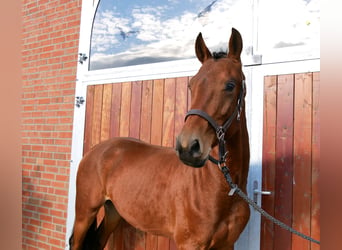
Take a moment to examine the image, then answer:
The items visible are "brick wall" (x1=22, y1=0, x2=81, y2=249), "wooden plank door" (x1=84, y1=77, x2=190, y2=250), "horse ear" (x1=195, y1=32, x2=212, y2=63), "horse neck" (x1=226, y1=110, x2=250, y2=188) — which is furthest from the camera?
"brick wall" (x1=22, y1=0, x2=81, y2=249)

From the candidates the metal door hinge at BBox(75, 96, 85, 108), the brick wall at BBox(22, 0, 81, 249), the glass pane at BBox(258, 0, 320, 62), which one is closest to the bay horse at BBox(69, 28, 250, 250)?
the glass pane at BBox(258, 0, 320, 62)

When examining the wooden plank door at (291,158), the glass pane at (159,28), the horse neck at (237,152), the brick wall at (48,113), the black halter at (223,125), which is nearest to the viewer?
the black halter at (223,125)

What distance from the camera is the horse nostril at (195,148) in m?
1.63

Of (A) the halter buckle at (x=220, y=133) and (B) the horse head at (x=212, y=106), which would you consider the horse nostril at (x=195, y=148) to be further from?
(A) the halter buckle at (x=220, y=133)

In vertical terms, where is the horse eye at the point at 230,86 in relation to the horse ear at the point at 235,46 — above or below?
below

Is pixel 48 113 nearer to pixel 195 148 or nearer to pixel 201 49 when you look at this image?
pixel 201 49

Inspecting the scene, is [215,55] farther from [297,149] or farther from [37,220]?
[37,220]

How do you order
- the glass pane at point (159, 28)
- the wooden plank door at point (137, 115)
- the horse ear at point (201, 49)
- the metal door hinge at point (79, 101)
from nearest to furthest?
the horse ear at point (201, 49) → the glass pane at point (159, 28) → the wooden plank door at point (137, 115) → the metal door hinge at point (79, 101)

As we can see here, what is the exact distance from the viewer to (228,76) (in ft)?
6.12

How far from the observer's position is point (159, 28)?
353cm

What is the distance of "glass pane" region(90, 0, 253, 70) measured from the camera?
2.99 metres

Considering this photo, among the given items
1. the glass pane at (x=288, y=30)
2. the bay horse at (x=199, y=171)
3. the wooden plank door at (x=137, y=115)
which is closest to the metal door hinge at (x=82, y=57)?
the wooden plank door at (x=137, y=115)

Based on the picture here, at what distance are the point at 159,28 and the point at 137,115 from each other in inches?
37.8

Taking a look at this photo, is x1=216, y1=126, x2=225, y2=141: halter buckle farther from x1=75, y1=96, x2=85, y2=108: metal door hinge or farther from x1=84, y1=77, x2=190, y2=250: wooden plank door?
x1=75, y1=96, x2=85, y2=108: metal door hinge
